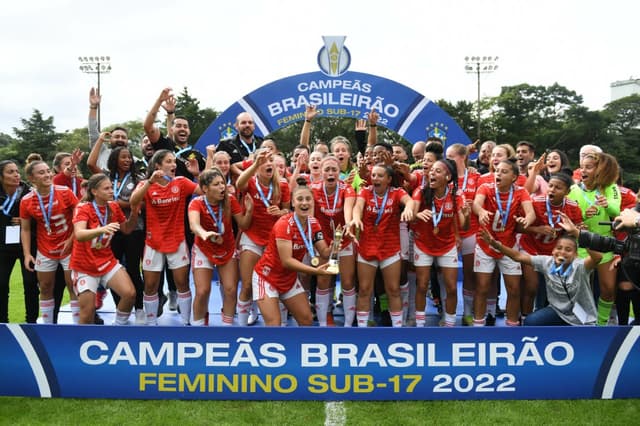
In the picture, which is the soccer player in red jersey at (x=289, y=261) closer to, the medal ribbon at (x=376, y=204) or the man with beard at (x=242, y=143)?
the medal ribbon at (x=376, y=204)

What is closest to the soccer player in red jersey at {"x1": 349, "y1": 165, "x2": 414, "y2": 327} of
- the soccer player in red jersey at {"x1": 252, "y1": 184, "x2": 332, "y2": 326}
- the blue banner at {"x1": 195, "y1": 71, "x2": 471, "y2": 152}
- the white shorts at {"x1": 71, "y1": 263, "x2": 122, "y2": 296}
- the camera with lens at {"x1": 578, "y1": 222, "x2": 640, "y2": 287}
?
the soccer player in red jersey at {"x1": 252, "y1": 184, "x2": 332, "y2": 326}

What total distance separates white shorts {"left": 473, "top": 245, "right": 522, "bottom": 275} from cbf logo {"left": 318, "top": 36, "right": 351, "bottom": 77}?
14.6ft

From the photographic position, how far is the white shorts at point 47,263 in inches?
189

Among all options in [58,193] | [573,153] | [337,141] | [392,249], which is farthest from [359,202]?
[573,153]

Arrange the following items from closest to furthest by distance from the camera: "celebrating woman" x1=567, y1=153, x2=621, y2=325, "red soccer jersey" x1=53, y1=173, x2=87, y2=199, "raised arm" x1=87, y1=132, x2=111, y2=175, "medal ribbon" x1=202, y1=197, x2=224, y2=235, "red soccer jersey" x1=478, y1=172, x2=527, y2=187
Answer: "medal ribbon" x1=202, y1=197, x2=224, y2=235
"celebrating woman" x1=567, y1=153, x2=621, y2=325
"red soccer jersey" x1=478, y1=172, x2=527, y2=187
"raised arm" x1=87, y1=132, x2=111, y2=175
"red soccer jersey" x1=53, y1=173, x2=87, y2=199

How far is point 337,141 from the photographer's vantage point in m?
5.57

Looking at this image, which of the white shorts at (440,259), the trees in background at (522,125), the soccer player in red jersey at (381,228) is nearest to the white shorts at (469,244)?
the white shorts at (440,259)

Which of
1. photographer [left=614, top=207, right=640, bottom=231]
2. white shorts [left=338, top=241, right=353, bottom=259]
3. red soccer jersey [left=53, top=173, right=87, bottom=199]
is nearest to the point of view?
photographer [left=614, top=207, right=640, bottom=231]

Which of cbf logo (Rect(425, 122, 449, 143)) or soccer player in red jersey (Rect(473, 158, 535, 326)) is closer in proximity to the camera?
soccer player in red jersey (Rect(473, 158, 535, 326))

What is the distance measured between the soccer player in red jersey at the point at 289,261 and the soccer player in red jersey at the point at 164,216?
0.93 meters

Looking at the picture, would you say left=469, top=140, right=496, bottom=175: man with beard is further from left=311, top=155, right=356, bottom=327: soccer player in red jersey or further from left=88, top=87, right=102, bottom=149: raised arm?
left=88, top=87, right=102, bottom=149: raised arm

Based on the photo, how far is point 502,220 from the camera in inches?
189

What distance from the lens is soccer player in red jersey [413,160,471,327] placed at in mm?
4699

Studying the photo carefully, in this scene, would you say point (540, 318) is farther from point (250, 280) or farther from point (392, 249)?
point (250, 280)
